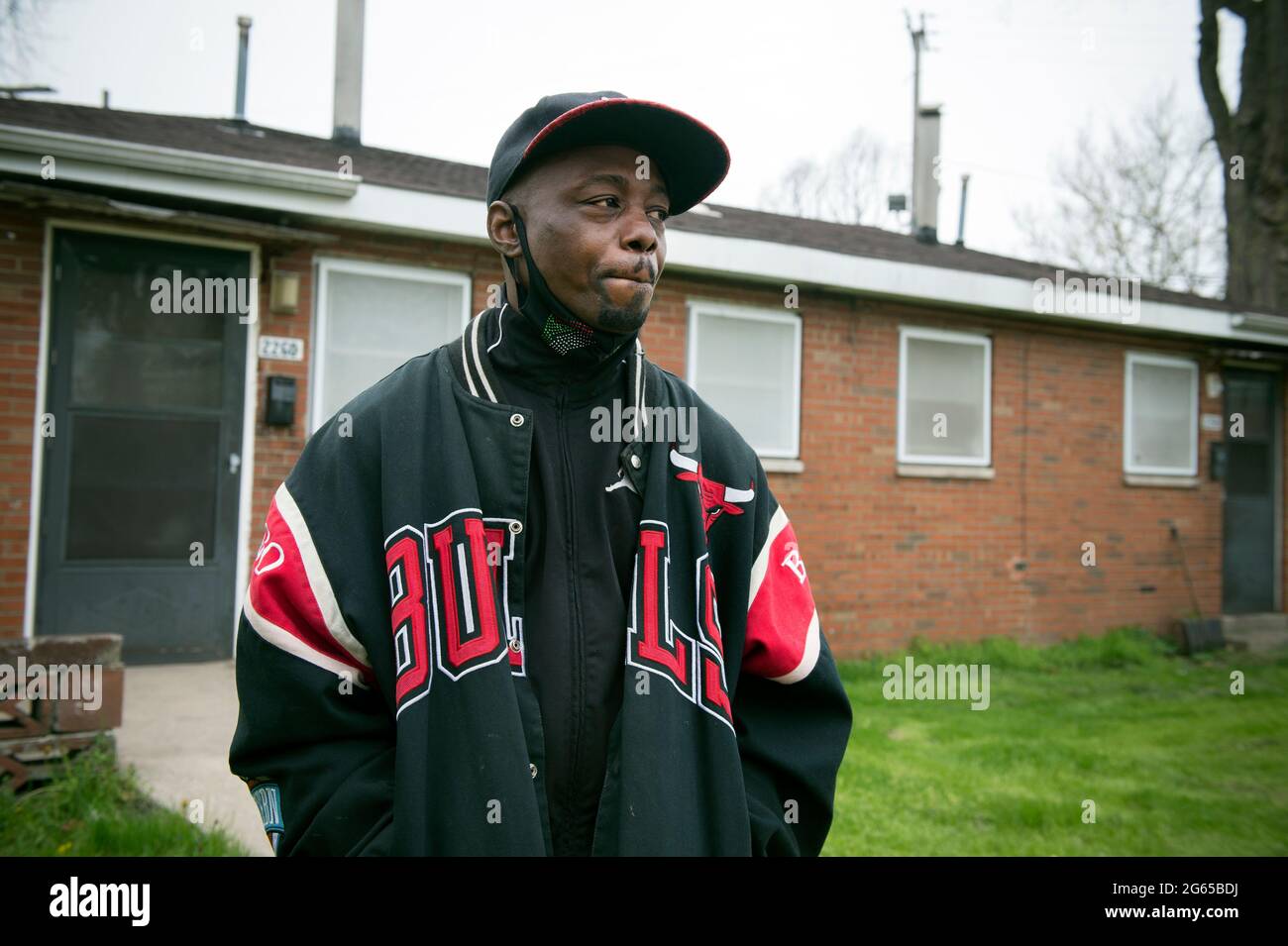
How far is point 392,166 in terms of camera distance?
27.8ft

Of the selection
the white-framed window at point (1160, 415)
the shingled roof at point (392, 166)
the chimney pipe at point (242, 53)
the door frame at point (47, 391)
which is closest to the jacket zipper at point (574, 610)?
the shingled roof at point (392, 166)

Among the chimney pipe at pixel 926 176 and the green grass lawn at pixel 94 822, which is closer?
the green grass lawn at pixel 94 822

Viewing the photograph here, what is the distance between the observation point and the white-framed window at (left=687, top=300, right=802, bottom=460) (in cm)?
865

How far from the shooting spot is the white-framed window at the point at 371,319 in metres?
7.05

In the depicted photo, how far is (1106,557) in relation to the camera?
35.3 ft

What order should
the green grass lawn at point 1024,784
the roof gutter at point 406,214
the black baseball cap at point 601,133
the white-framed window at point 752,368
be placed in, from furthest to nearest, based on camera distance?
1. the white-framed window at point 752,368
2. the roof gutter at point 406,214
3. the green grass lawn at point 1024,784
4. the black baseball cap at point 601,133

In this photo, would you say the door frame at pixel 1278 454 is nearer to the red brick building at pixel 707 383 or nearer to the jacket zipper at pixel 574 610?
the red brick building at pixel 707 383

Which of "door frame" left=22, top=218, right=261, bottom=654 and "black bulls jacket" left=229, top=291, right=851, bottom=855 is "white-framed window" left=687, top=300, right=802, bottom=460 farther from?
"black bulls jacket" left=229, top=291, right=851, bottom=855

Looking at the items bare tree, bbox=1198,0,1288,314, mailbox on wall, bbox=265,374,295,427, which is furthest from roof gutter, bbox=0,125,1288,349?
bare tree, bbox=1198,0,1288,314

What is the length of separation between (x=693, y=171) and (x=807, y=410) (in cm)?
741

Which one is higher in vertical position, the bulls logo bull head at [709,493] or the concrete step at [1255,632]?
the bulls logo bull head at [709,493]

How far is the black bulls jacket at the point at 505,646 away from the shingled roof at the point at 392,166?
466cm

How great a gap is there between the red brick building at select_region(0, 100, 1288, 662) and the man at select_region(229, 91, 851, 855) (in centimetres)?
552
